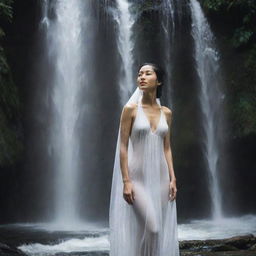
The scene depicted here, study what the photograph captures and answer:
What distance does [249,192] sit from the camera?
43.3ft

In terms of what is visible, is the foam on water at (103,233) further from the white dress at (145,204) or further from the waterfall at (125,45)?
the waterfall at (125,45)

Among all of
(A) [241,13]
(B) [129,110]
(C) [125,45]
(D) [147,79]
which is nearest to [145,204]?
(B) [129,110]

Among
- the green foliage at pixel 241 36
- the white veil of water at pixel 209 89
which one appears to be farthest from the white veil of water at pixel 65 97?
the green foliage at pixel 241 36

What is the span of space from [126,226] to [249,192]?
33.2ft

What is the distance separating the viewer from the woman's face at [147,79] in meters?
3.85

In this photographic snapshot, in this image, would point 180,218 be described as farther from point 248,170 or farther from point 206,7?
point 206,7

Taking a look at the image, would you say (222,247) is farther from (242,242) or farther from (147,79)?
(147,79)

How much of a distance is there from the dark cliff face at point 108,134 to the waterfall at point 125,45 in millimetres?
201

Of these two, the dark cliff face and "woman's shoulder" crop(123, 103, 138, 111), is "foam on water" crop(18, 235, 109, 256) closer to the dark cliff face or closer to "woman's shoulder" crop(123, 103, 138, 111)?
the dark cliff face

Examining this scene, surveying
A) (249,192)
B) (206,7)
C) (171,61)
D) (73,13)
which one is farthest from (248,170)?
(73,13)

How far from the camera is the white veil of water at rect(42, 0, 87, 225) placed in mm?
12773

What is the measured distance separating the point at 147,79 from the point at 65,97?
9878 mm

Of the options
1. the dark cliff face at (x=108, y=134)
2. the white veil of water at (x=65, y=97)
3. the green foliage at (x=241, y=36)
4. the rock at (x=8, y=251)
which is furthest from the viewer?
the green foliage at (x=241, y=36)

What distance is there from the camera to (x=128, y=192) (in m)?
3.57
